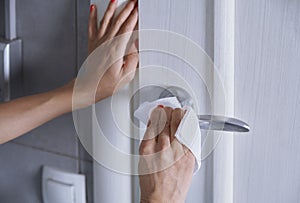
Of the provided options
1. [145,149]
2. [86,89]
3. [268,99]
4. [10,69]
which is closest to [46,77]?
[10,69]

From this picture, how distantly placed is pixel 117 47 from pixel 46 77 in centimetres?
26

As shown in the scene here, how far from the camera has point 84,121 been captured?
956 mm

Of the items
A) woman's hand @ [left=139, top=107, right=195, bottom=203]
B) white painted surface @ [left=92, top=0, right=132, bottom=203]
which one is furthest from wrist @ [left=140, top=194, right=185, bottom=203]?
white painted surface @ [left=92, top=0, right=132, bottom=203]

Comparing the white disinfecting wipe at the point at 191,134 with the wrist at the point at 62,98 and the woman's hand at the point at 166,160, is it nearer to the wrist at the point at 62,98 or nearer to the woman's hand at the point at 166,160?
the woman's hand at the point at 166,160

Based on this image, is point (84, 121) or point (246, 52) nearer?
point (246, 52)

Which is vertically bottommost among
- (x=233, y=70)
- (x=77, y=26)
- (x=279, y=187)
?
(x=279, y=187)

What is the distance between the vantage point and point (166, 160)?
705 mm

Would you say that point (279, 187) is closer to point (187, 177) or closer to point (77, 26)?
point (187, 177)

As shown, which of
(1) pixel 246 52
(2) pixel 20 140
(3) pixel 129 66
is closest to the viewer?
(1) pixel 246 52

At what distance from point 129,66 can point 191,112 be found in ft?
0.45

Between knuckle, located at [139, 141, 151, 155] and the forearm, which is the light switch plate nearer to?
the forearm

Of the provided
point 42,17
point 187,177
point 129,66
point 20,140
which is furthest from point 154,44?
point 20,140

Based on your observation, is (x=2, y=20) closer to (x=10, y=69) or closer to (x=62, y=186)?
(x=10, y=69)

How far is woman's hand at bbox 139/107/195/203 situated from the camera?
2.28 feet
